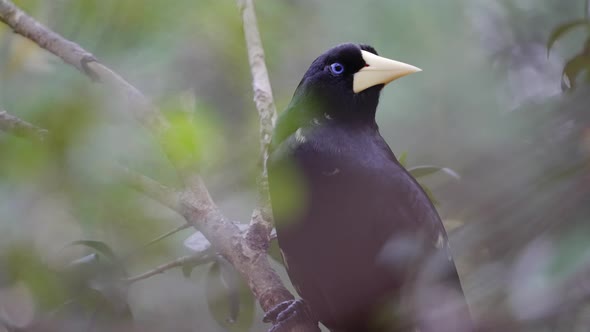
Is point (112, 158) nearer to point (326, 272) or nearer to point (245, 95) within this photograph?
point (326, 272)

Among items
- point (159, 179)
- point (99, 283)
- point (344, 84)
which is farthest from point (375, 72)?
point (159, 179)

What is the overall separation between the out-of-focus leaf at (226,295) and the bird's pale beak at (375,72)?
0.51m

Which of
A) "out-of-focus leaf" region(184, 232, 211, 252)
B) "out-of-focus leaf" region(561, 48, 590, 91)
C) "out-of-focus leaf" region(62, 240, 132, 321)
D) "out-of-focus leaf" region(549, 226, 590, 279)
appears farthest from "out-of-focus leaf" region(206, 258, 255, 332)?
"out-of-focus leaf" region(549, 226, 590, 279)

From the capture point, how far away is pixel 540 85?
1.50 metres

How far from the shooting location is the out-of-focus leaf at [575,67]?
1.00 metres

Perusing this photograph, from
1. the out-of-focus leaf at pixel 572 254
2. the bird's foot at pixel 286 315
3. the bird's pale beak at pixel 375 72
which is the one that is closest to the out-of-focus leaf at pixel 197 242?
the bird's foot at pixel 286 315

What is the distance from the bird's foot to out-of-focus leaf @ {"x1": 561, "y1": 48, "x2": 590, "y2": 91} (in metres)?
0.69

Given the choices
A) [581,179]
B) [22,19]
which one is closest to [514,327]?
[581,179]

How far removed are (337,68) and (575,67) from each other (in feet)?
2.38

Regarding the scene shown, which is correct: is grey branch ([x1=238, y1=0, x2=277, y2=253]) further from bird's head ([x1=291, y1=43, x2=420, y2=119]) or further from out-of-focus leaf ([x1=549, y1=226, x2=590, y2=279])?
out-of-focus leaf ([x1=549, y1=226, x2=590, y2=279])

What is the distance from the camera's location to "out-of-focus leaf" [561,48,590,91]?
997 millimetres

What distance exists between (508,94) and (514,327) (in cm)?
134

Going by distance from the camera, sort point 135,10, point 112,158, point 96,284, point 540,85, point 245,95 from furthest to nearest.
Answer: point 245,95, point 540,85, point 96,284, point 135,10, point 112,158

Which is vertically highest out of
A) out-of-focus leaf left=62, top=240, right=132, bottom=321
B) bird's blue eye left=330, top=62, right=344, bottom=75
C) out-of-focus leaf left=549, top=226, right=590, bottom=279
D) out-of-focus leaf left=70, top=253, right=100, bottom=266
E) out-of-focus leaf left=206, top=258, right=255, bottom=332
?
bird's blue eye left=330, top=62, right=344, bottom=75
